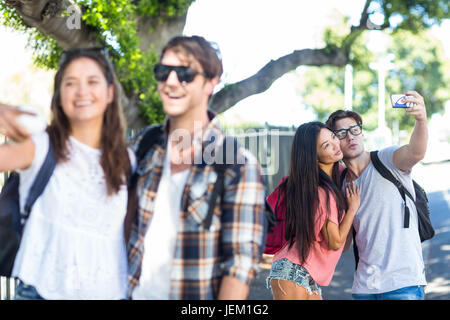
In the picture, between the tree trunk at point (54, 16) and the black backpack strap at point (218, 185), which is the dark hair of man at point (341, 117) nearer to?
the black backpack strap at point (218, 185)

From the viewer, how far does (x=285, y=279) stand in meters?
3.55

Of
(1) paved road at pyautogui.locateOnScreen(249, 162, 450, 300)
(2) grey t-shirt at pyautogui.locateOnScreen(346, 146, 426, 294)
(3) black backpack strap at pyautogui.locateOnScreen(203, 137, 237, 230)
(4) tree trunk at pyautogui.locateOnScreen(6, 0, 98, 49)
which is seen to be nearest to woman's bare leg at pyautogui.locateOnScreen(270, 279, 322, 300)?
(2) grey t-shirt at pyautogui.locateOnScreen(346, 146, 426, 294)

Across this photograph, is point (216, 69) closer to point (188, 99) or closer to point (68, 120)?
point (188, 99)

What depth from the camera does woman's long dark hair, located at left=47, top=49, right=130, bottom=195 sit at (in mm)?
2391

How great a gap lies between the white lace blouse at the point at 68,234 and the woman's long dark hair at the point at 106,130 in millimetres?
38

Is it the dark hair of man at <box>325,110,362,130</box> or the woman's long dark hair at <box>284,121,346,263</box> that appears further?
the dark hair of man at <box>325,110,362,130</box>

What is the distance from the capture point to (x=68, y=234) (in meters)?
2.36

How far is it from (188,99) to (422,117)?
5.37ft

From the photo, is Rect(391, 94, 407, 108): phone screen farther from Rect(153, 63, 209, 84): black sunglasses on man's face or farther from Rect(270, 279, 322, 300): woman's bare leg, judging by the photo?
Rect(153, 63, 209, 84): black sunglasses on man's face

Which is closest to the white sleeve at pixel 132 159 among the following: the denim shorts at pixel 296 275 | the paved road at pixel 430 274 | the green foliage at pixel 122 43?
the denim shorts at pixel 296 275

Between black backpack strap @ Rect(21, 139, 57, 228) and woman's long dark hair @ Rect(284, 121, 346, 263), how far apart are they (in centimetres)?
166

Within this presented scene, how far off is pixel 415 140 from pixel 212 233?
1.77m

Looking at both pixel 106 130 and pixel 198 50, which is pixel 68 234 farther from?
pixel 198 50
